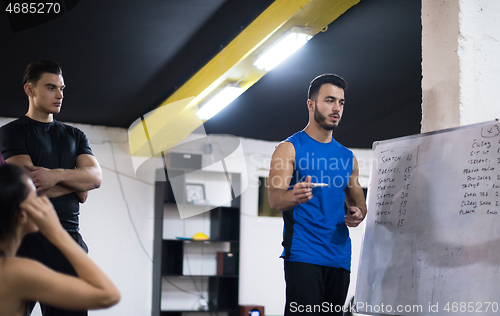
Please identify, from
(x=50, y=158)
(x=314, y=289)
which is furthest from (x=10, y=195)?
(x=314, y=289)

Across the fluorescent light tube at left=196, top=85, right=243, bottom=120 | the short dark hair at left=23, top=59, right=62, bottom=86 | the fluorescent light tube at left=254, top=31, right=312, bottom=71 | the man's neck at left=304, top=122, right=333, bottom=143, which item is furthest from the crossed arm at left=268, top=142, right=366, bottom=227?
the fluorescent light tube at left=196, top=85, right=243, bottom=120

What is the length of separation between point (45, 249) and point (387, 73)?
2.92 meters

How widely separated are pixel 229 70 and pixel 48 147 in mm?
1698

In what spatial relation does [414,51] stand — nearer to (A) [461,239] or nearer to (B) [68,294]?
(A) [461,239]

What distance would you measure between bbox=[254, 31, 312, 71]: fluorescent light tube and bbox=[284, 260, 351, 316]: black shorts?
60.5 inches

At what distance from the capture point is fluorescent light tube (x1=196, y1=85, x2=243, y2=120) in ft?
12.6

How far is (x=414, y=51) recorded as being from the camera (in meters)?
3.41

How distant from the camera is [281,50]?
3152mm

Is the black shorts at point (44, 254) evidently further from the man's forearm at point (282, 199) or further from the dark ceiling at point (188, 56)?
the dark ceiling at point (188, 56)

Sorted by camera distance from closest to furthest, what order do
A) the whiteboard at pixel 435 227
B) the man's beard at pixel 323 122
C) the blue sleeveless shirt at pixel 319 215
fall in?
the whiteboard at pixel 435 227 < the blue sleeveless shirt at pixel 319 215 < the man's beard at pixel 323 122

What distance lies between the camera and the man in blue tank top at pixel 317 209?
6.00 ft

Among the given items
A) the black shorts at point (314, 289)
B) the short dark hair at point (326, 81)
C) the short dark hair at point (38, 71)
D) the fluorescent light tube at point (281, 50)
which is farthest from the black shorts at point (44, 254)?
the fluorescent light tube at point (281, 50)

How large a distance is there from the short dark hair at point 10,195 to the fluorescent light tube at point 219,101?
270 cm

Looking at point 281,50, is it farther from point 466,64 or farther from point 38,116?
point 38,116
